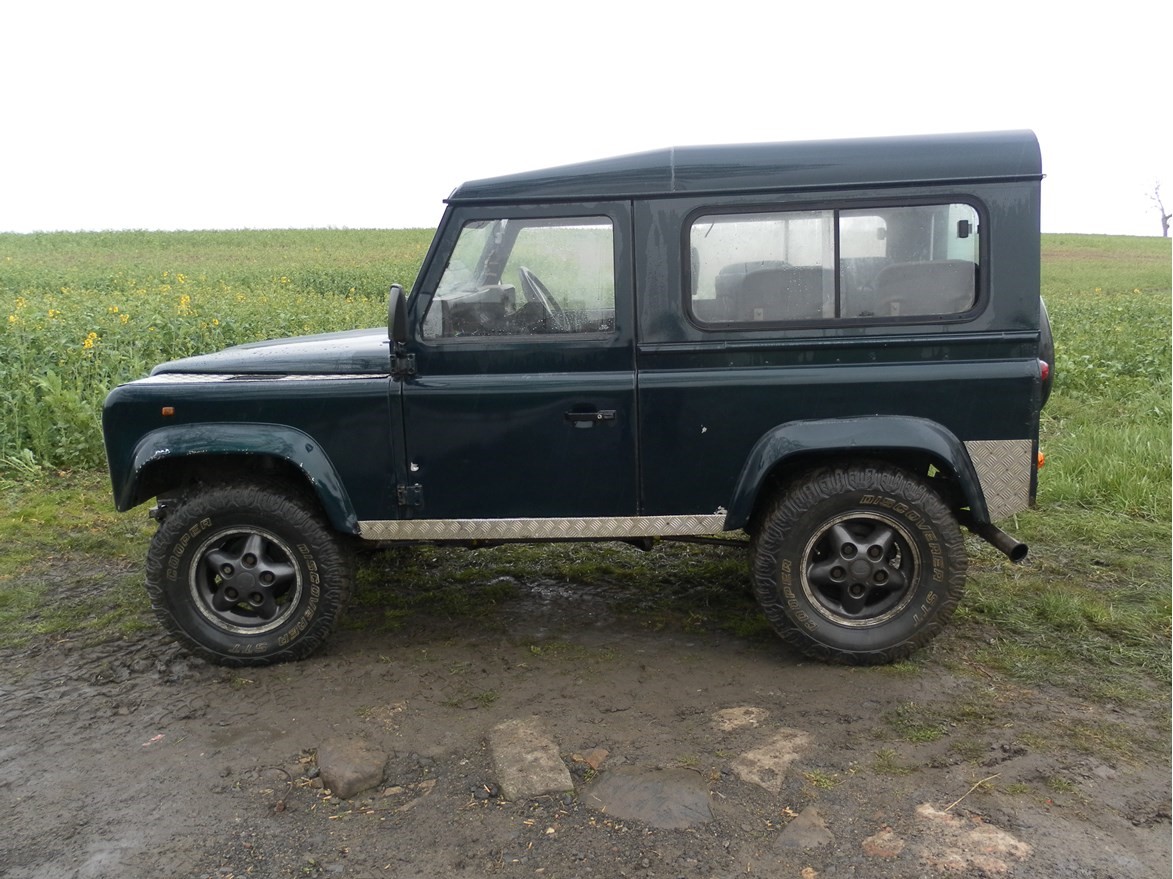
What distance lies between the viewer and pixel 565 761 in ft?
12.1

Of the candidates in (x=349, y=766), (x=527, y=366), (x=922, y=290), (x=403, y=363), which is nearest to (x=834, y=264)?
(x=922, y=290)

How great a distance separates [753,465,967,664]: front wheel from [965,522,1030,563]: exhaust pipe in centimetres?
16

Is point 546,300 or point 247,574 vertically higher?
point 546,300

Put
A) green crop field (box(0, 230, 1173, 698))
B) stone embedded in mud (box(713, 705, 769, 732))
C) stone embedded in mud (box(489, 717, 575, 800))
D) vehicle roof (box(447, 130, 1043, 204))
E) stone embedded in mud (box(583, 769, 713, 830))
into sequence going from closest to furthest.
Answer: stone embedded in mud (box(583, 769, 713, 830)), stone embedded in mud (box(489, 717, 575, 800)), stone embedded in mud (box(713, 705, 769, 732)), vehicle roof (box(447, 130, 1043, 204)), green crop field (box(0, 230, 1173, 698))

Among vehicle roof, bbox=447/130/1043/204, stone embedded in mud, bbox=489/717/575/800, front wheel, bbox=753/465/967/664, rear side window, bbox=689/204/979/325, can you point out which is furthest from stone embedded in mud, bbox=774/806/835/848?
vehicle roof, bbox=447/130/1043/204

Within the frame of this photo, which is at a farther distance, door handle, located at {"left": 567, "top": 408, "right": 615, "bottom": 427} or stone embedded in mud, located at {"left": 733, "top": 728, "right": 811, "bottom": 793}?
door handle, located at {"left": 567, "top": 408, "right": 615, "bottom": 427}

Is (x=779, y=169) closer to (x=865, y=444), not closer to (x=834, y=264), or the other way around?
(x=834, y=264)

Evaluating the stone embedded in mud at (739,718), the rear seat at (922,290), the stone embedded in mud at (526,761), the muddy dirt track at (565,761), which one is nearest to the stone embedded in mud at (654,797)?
the muddy dirt track at (565,761)

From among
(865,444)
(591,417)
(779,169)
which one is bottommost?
(865,444)

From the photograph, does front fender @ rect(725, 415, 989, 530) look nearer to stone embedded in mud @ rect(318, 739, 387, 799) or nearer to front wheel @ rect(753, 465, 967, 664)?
front wheel @ rect(753, 465, 967, 664)

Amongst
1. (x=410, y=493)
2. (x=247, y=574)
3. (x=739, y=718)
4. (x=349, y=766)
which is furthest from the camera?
(x=247, y=574)

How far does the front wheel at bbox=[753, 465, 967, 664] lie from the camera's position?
14.3ft

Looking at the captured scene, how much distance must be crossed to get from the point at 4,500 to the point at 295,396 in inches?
171

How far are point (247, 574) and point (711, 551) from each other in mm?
2833
